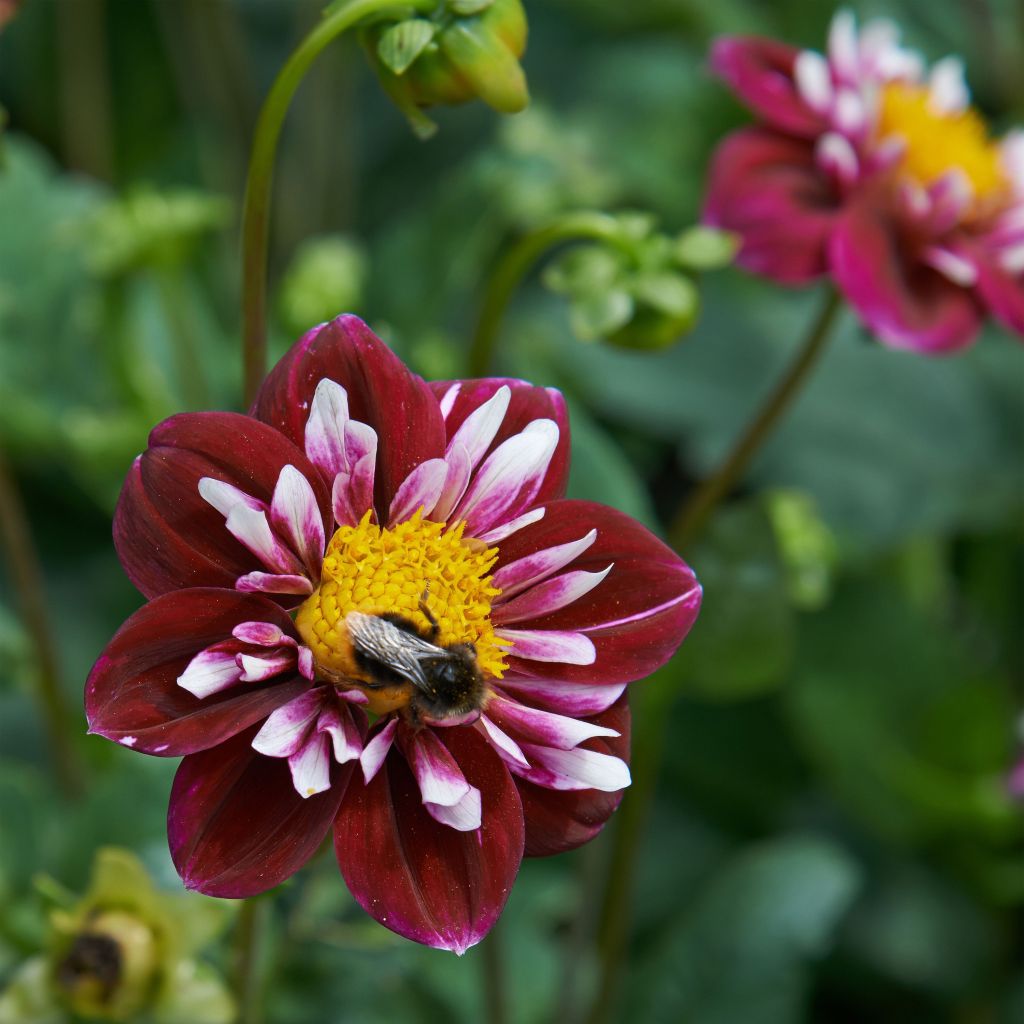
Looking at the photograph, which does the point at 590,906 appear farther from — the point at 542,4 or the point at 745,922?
the point at 542,4

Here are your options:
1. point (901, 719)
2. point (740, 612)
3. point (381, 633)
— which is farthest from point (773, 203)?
point (901, 719)

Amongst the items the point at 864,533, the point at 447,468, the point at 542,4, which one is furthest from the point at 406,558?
the point at 542,4

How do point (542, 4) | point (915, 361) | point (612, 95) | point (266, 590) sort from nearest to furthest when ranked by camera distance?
point (266, 590) → point (915, 361) → point (612, 95) → point (542, 4)

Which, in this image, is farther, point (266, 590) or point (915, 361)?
point (915, 361)

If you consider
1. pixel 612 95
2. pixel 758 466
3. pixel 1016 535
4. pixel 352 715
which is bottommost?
pixel 1016 535

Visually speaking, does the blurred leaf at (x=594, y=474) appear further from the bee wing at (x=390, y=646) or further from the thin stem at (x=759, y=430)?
the bee wing at (x=390, y=646)

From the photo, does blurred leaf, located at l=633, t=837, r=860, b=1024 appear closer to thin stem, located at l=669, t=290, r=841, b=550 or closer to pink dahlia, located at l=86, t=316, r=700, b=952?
thin stem, located at l=669, t=290, r=841, b=550

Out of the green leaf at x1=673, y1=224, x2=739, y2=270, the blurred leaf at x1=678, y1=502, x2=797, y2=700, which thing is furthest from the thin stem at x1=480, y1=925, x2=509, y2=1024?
the green leaf at x1=673, y1=224, x2=739, y2=270
